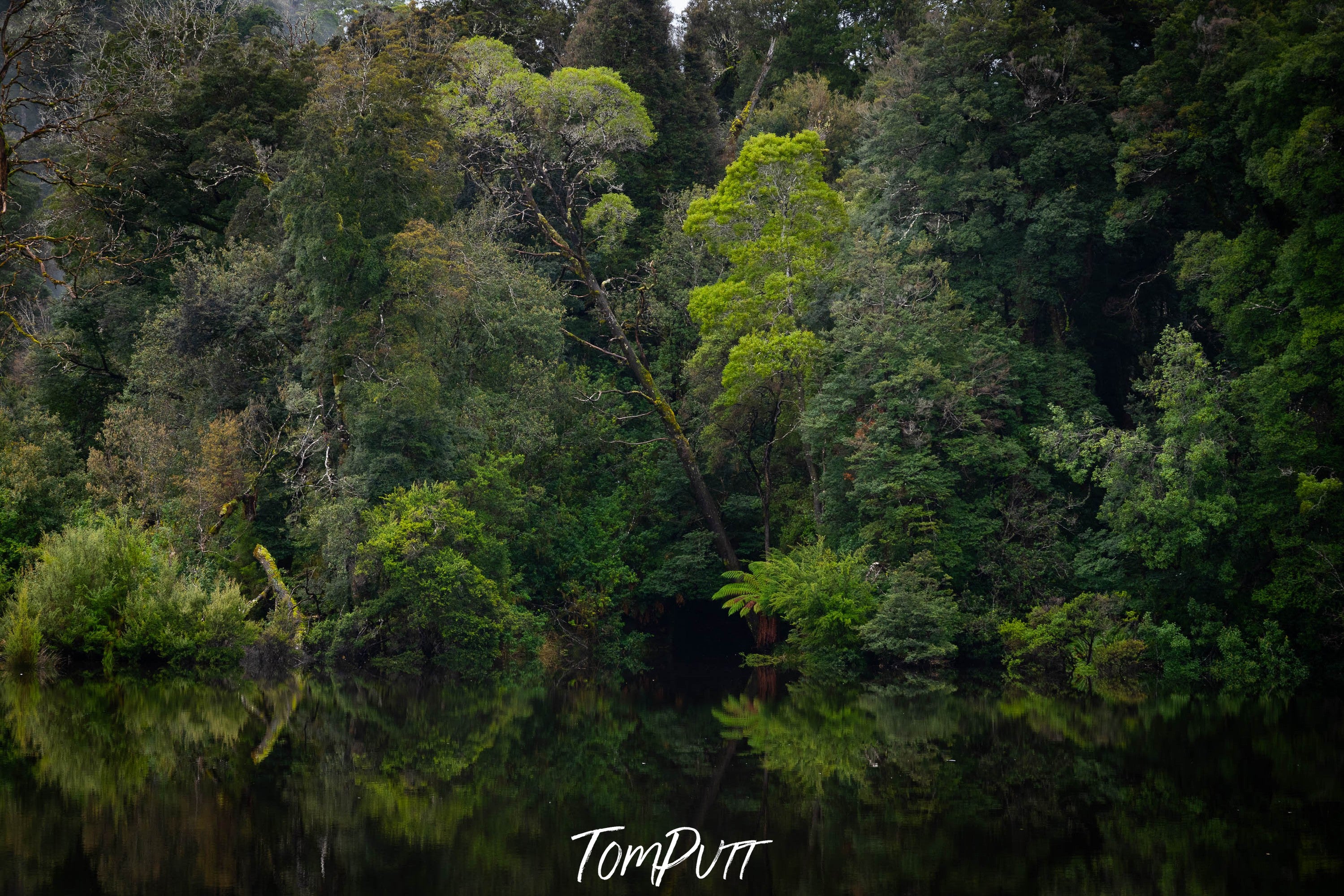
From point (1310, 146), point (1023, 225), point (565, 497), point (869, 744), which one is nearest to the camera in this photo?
point (869, 744)

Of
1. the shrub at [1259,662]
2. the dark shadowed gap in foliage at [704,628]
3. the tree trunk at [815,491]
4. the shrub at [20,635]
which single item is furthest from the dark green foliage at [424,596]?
the shrub at [1259,662]

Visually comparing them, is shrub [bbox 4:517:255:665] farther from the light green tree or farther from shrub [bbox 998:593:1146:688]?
shrub [bbox 998:593:1146:688]

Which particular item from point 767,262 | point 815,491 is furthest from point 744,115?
point 815,491

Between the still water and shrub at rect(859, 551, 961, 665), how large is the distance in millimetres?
6311

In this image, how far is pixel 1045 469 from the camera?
27078 mm

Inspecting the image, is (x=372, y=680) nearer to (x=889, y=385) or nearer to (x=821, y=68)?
(x=889, y=385)

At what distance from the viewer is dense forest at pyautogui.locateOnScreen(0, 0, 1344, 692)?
22344 mm

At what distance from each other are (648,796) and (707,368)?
66.9 feet

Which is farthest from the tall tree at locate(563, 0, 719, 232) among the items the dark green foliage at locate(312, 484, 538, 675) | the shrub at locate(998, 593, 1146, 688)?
the shrub at locate(998, 593, 1146, 688)

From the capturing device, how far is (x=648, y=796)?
10.4 m

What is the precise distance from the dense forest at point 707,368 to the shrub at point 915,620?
92mm

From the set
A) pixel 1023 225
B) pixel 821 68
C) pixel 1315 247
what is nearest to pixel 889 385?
pixel 1023 225

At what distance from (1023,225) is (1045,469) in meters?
6.59

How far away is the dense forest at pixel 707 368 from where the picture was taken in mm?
22344
